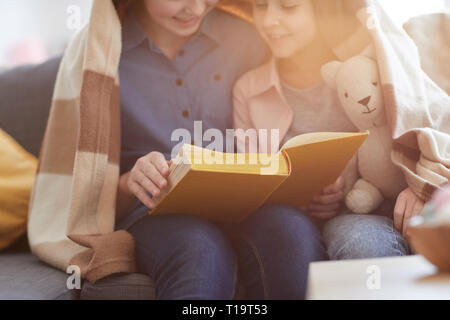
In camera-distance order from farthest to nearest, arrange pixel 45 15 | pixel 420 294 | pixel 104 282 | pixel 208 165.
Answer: pixel 45 15, pixel 104 282, pixel 208 165, pixel 420 294

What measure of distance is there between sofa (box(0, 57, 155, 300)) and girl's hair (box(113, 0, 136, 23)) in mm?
273

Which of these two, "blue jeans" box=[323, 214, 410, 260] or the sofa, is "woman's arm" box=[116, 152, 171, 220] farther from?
"blue jeans" box=[323, 214, 410, 260]

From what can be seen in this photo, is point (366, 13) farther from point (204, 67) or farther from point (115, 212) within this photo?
point (115, 212)

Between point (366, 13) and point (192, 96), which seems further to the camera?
point (192, 96)

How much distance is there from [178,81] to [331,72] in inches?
13.1

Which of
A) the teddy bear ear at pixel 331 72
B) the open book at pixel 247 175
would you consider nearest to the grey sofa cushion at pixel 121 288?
the open book at pixel 247 175

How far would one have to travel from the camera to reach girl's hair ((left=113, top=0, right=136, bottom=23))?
3.13 feet

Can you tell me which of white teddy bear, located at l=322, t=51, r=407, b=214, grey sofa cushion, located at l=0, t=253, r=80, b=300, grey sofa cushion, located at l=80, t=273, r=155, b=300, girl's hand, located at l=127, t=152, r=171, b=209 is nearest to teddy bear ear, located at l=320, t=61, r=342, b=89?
white teddy bear, located at l=322, t=51, r=407, b=214

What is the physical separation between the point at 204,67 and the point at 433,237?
0.70 meters

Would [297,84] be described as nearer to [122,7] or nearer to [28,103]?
[122,7]

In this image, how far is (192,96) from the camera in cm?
98

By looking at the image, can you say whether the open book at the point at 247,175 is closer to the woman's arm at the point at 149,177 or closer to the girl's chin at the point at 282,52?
the woman's arm at the point at 149,177

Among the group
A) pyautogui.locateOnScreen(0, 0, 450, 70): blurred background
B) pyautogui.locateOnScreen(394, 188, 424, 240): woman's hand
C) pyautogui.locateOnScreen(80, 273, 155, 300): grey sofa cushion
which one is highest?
pyautogui.locateOnScreen(0, 0, 450, 70): blurred background
